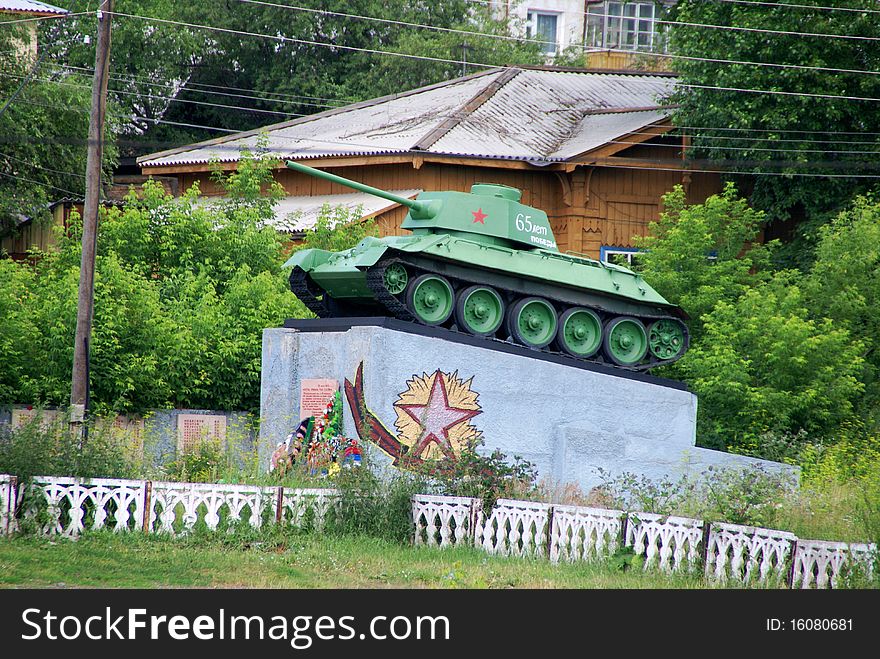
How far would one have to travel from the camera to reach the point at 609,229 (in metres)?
27.7

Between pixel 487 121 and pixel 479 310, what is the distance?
12233mm

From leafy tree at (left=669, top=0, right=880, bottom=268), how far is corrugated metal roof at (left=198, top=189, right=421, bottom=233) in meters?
6.81

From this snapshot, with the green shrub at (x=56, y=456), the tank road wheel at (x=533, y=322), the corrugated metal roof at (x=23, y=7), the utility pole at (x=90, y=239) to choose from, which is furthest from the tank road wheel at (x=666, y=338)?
the corrugated metal roof at (x=23, y=7)

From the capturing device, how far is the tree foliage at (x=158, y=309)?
58.7 feet

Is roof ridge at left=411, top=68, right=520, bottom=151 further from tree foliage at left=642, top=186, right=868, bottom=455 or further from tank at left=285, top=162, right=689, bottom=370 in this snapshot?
tank at left=285, top=162, right=689, bottom=370

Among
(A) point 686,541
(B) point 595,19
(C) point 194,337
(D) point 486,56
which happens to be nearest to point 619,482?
(A) point 686,541

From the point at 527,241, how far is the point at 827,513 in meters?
6.02

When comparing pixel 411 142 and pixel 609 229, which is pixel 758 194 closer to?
pixel 609 229

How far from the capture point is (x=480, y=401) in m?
15.1

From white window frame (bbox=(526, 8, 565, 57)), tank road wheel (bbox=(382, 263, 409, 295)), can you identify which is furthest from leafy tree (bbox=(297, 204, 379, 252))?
white window frame (bbox=(526, 8, 565, 57))

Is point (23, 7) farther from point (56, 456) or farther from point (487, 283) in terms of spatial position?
point (56, 456)

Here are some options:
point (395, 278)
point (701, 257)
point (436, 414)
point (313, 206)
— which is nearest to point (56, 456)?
point (436, 414)

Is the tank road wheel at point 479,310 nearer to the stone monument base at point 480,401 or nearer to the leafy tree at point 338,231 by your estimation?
the stone monument base at point 480,401

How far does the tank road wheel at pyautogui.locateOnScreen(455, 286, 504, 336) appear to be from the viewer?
1614 centimetres
